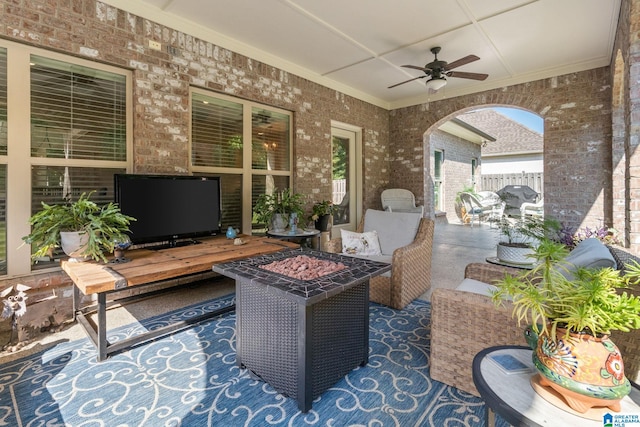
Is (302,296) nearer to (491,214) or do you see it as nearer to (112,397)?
(112,397)

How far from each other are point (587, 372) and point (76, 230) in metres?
3.10

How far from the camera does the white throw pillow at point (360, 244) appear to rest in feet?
11.3

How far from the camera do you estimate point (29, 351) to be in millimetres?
2268

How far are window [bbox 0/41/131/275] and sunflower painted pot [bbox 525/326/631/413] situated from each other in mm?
3701

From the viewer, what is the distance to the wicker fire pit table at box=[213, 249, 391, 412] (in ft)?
5.25

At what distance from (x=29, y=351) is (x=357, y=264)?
2506 millimetres

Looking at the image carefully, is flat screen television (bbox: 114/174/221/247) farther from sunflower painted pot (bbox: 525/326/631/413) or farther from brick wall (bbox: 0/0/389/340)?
sunflower painted pot (bbox: 525/326/631/413)

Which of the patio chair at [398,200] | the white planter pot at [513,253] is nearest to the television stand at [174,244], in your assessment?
the white planter pot at [513,253]

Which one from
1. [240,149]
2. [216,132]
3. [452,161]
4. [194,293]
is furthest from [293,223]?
[452,161]

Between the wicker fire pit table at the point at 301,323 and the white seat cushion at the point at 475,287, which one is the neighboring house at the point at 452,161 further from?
the wicker fire pit table at the point at 301,323

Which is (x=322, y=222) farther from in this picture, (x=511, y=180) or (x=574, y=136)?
(x=511, y=180)

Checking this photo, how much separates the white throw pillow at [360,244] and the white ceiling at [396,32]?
2.53 m

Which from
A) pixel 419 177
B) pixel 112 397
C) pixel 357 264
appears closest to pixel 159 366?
pixel 112 397

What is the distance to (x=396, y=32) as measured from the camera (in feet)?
12.9
